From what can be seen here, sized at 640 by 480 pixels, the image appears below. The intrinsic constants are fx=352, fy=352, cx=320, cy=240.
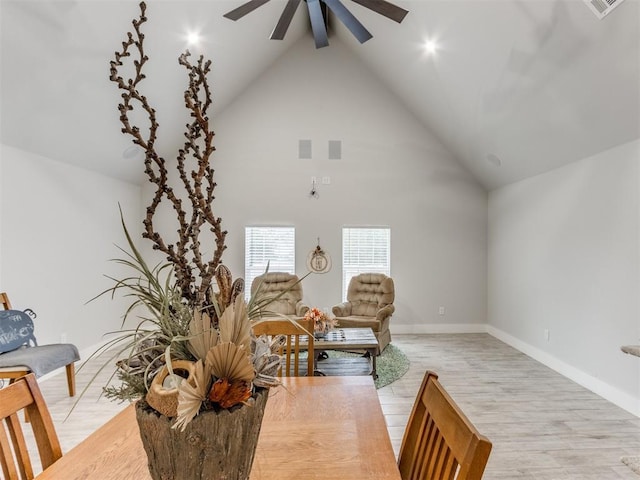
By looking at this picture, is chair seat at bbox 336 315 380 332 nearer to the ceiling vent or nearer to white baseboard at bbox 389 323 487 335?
white baseboard at bbox 389 323 487 335

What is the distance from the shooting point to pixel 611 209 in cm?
328

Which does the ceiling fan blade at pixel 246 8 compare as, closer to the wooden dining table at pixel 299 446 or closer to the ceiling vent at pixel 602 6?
the ceiling vent at pixel 602 6

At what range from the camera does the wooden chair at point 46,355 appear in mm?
2684

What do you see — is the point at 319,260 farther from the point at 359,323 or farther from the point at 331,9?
the point at 331,9

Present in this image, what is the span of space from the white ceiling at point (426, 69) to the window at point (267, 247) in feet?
6.42

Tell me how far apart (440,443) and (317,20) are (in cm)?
364

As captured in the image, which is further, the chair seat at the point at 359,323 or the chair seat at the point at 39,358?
the chair seat at the point at 359,323

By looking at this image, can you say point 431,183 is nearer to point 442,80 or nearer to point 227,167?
point 442,80

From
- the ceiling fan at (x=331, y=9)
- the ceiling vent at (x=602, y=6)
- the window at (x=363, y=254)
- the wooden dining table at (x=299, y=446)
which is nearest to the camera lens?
the wooden dining table at (x=299, y=446)

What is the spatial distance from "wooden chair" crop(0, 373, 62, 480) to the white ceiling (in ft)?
9.05

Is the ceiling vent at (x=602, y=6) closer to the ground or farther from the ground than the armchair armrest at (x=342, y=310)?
farther from the ground

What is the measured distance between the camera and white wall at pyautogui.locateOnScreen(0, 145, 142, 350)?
11.1ft

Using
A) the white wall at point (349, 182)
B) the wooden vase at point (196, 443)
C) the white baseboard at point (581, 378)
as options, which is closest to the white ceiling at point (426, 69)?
the white wall at point (349, 182)

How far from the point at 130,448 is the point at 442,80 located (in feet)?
15.2
